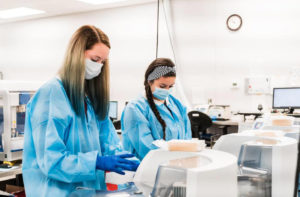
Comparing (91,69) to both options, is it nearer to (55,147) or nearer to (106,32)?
(55,147)

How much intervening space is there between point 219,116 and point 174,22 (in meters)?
1.95

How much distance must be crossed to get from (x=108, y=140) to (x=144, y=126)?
1.16 feet

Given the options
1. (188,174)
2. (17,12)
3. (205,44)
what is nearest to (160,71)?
(188,174)

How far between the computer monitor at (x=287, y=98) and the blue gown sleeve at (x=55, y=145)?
4.40 metres

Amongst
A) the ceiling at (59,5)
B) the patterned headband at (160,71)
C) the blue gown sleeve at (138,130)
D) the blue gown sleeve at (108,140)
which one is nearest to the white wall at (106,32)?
the ceiling at (59,5)

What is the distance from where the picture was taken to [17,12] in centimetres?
703

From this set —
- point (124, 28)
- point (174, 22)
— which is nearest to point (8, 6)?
point (124, 28)

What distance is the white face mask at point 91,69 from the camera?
1535mm

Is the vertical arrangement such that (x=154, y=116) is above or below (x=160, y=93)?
below

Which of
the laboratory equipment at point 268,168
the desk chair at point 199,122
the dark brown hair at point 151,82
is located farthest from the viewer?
the desk chair at point 199,122

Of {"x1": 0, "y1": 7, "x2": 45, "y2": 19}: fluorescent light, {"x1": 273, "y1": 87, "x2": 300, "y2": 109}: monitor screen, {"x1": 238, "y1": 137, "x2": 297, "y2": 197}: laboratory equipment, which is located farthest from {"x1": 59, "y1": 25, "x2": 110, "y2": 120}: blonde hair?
{"x1": 0, "y1": 7, "x2": 45, "y2": 19}: fluorescent light

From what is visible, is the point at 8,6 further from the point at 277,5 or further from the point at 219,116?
the point at 277,5

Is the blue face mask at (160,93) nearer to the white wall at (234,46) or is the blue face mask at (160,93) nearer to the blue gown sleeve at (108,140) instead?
the blue gown sleeve at (108,140)

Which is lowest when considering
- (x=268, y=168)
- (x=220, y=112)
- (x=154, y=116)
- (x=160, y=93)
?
(x=220, y=112)
